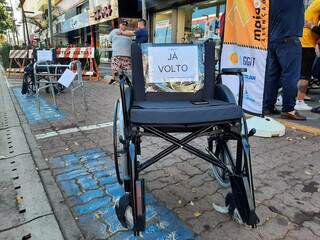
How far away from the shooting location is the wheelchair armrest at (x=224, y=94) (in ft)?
8.01

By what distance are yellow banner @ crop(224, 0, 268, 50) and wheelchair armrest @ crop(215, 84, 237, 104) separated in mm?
1045

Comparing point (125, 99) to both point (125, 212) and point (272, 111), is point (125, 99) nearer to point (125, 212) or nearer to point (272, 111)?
point (125, 212)

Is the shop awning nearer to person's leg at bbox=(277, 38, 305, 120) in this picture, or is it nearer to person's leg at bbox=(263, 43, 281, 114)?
person's leg at bbox=(263, 43, 281, 114)

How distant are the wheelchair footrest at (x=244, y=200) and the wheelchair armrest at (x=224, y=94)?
0.64 metres

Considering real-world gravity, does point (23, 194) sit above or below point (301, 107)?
below

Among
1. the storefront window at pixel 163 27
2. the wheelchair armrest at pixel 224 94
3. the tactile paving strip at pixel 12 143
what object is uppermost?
the storefront window at pixel 163 27

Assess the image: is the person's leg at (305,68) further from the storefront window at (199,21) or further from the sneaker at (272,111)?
the storefront window at (199,21)

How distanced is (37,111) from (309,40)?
5.08m

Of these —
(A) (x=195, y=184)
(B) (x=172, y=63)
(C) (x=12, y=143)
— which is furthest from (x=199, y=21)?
(A) (x=195, y=184)

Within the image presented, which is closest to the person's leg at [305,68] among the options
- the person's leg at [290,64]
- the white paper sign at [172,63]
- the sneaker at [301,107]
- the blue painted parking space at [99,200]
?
the sneaker at [301,107]

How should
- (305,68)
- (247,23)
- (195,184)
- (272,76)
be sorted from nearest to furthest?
(195,184), (247,23), (272,76), (305,68)

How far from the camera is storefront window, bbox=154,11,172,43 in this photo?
1300 centimetres

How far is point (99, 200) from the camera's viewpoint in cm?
252

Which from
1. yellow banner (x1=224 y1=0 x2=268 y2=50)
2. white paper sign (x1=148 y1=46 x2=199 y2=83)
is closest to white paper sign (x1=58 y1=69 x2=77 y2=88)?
yellow banner (x1=224 y1=0 x2=268 y2=50)
